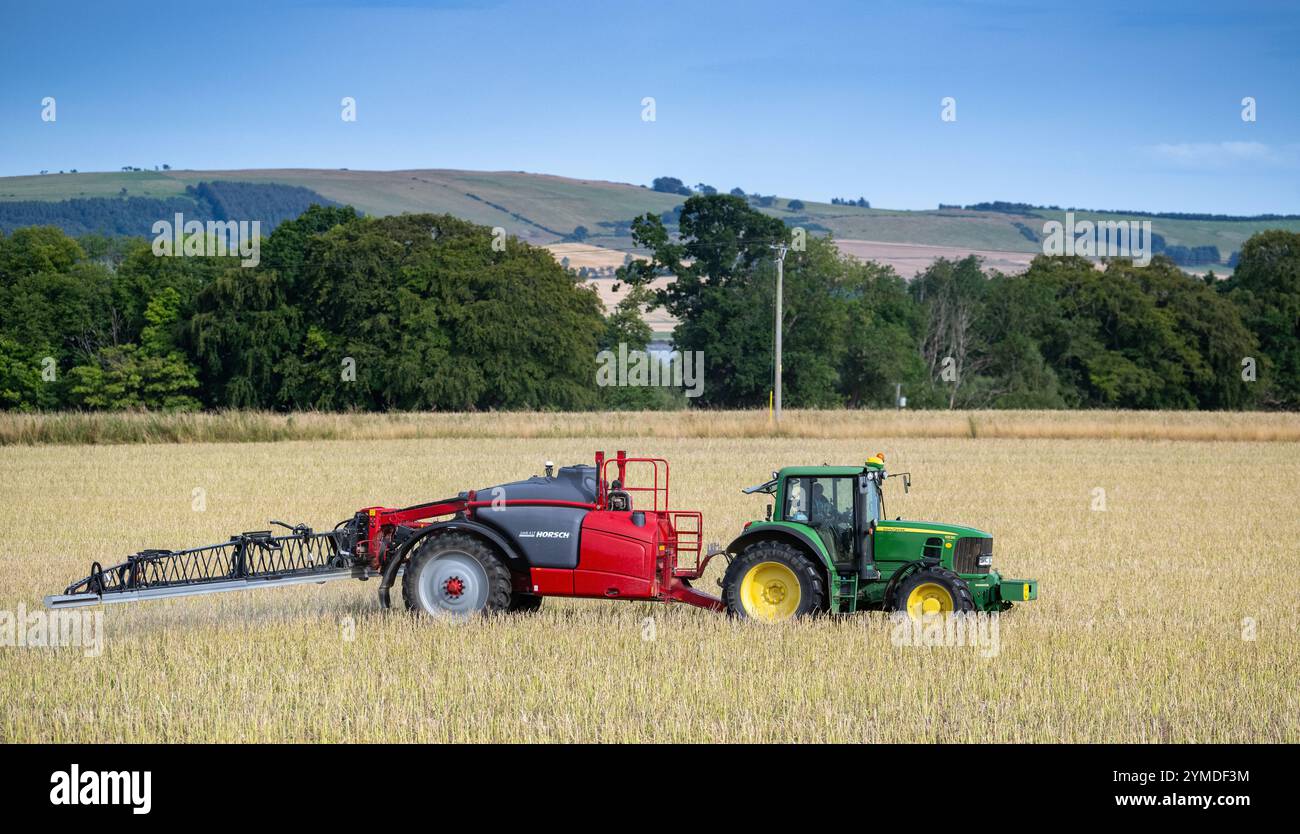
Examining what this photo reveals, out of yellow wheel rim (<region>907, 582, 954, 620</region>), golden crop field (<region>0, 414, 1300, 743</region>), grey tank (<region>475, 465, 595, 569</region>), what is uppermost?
grey tank (<region>475, 465, 595, 569</region>)

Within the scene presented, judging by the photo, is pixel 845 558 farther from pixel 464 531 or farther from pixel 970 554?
pixel 464 531

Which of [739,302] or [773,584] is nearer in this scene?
[773,584]

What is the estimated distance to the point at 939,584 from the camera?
13234 millimetres

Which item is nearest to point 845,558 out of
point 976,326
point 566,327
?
point 566,327

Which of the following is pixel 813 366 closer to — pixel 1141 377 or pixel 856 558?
pixel 1141 377

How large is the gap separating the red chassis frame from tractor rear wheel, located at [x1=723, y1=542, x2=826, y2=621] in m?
0.28

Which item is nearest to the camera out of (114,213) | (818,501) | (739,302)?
(818,501)

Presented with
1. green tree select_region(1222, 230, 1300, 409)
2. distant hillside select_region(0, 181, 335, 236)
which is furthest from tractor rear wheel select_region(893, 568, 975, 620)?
distant hillside select_region(0, 181, 335, 236)

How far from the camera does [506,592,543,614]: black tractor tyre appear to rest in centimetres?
1468

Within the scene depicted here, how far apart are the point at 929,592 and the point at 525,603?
425cm

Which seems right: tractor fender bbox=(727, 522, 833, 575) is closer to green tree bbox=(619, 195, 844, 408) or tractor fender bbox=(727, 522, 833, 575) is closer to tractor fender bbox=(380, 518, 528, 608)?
tractor fender bbox=(380, 518, 528, 608)

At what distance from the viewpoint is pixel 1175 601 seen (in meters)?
15.9

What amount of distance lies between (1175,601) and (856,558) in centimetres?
453

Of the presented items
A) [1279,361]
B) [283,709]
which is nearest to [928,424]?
[283,709]
